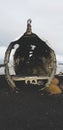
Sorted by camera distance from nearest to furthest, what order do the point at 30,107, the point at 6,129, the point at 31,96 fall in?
the point at 6,129 < the point at 30,107 < the point at 31,96

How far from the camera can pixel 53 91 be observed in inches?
775

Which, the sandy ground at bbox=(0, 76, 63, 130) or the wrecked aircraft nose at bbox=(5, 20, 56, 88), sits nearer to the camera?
the sandy ground at bbox=(0, 76, 63, 130)

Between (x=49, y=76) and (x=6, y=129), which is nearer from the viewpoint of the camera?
(x=6, y=129)

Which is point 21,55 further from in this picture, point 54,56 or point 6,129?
point 6,129

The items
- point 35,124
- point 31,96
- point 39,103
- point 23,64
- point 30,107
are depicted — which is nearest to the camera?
point 35,124

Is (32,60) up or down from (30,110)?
up

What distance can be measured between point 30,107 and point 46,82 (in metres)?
3.84

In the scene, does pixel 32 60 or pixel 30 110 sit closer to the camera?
pixel 30 110

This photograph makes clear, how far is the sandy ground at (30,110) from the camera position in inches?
445

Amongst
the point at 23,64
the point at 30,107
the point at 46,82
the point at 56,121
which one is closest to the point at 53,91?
the point at 46,82

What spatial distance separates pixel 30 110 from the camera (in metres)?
14.2

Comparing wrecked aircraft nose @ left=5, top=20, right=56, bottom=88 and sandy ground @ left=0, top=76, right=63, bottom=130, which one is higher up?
wrecked aircraft nose @ left=5, top=20, right=56, bottom=88

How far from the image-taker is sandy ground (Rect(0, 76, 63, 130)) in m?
11.3

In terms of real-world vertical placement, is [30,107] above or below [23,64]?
below
